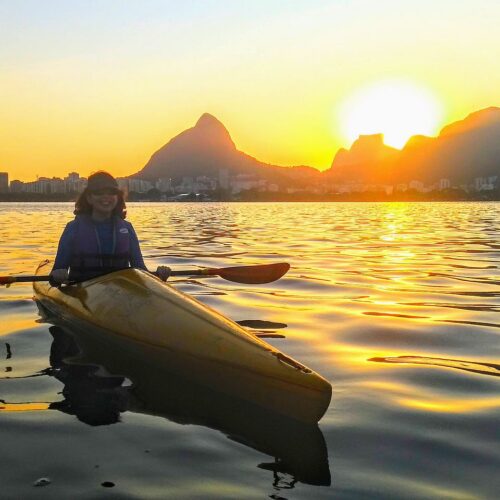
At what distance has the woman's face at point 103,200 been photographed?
6789 mm

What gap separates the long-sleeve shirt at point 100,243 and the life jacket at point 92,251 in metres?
0.04

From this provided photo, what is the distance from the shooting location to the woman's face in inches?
267

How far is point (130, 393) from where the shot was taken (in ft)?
14.7

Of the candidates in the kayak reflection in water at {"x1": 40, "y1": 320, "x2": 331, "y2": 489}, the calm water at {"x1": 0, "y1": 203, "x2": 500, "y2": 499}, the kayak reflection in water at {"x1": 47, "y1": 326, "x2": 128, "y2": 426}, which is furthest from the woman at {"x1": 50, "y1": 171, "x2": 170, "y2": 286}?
the kayak reflection in water at {"x1": 40, "y1": 320, "x2": 331, "y2": 489}

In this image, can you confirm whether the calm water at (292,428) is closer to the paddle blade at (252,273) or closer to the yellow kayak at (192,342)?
the yellow kayak at (192,342)

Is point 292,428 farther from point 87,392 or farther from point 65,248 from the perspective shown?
point 65,248

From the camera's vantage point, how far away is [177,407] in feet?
13.7

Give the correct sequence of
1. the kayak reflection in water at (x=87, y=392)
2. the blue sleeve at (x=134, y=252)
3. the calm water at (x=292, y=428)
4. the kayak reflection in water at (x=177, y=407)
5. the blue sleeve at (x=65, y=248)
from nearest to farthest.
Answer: the calm water at (x=292, y=428) < the kayak reflection in water at (x=177, y=407) < the kayak reflection in water at (x=87, y=392) < the blue sleeve at (x=65, y=248) < the blue sleeve at (x=134, y=252)

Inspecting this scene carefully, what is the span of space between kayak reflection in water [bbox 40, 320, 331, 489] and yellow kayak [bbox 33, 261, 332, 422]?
0.09 metres

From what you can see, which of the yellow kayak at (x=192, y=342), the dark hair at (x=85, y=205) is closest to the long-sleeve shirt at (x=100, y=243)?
the dark hair at (x=85, y=205)

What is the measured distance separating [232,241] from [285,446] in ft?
50.6

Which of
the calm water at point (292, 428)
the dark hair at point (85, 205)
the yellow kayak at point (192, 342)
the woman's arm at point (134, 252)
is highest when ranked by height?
the dark hair at point (85, 205)

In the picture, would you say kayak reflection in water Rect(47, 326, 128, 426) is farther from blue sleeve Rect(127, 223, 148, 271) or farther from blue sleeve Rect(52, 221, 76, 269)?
blue sleeve Rect(127, 223, 148, 271)

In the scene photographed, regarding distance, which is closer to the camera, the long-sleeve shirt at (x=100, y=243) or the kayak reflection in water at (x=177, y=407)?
the kayak reflection in water at (x=177, y=407)
